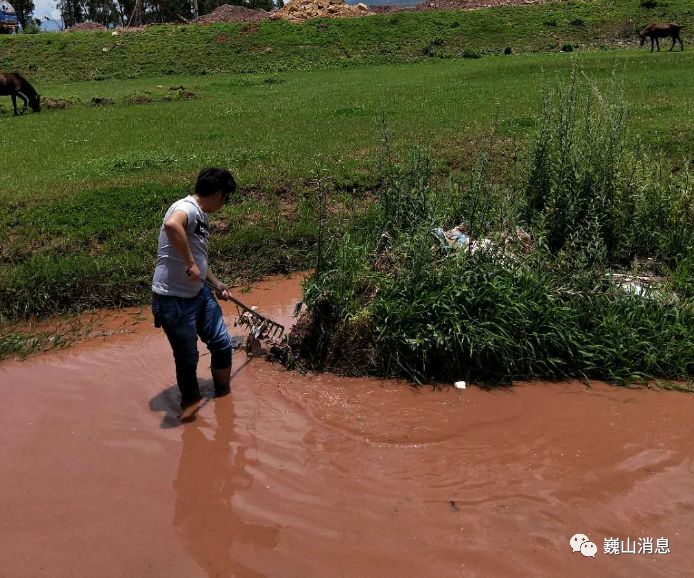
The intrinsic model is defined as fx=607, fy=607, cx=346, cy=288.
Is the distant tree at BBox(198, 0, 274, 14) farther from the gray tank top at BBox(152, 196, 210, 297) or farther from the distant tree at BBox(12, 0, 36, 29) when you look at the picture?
the gray tank top at BBox(152, 196, 210, 297)

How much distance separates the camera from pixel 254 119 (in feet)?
46.1

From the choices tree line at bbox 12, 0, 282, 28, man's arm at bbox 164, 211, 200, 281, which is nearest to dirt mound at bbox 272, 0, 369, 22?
tree line at bbox 12, 0, 282, 28

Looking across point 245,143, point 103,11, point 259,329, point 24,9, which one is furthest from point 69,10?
point 259,329

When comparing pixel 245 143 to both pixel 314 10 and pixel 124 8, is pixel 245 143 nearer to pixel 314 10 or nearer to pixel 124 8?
pixel 314 10

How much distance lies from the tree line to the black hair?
63511 mm

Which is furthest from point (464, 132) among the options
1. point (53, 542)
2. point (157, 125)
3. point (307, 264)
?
point (53, 542)

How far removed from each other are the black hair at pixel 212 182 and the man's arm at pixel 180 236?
0.22m

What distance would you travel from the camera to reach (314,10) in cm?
4141

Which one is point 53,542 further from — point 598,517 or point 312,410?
point 598,517

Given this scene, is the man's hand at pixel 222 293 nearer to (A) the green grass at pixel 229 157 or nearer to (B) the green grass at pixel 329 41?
(A) the green grass at pixel 229 157

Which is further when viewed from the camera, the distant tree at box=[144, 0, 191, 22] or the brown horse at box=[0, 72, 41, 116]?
the distant tree at box=[144, 0, 191, 22]

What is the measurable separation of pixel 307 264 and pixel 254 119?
8.06m

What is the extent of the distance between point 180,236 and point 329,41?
32.9 meters

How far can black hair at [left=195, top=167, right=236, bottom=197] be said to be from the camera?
4.01 m
